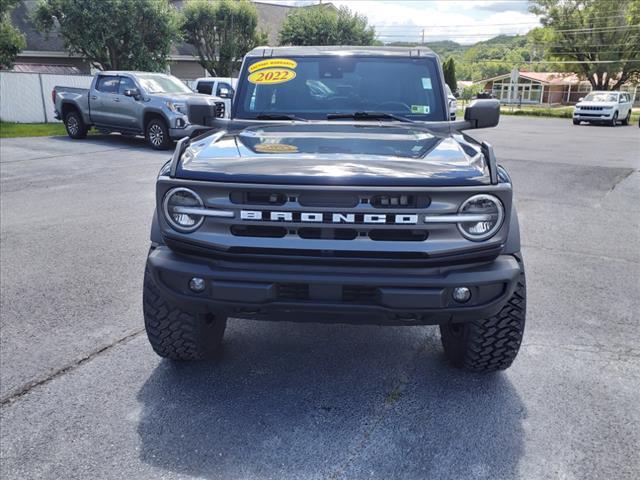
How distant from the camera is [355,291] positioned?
Answer: 249 cm

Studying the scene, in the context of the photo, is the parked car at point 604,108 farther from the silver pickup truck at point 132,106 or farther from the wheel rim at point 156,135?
the wheel rim at point 156,135

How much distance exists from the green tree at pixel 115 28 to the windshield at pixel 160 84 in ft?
32.6

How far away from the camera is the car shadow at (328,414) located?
248 centimetres

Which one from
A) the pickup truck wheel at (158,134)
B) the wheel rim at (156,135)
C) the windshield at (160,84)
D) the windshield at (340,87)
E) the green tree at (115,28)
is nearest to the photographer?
the windshield at (340,87)

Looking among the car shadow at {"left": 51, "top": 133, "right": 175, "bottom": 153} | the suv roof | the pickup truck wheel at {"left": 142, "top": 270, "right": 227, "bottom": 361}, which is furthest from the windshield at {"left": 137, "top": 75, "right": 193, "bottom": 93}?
the pickup truck wheel at {"left": 142, "top": 270, "right": 227, "bottom": 361}

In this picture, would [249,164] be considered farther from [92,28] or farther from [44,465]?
[92,28]

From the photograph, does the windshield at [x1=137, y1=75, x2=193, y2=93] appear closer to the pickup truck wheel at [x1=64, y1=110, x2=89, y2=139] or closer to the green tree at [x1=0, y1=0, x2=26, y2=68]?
the pickup truck wheel at [x1=64, y1=110, x2=89, y2=139]

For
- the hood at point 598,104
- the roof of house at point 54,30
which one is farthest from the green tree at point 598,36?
the hood at point 598,104

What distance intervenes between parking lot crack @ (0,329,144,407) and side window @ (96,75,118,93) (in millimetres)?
11667

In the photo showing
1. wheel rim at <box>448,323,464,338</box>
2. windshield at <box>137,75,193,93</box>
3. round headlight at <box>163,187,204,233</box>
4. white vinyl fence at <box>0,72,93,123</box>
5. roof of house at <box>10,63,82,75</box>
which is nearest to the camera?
round headlight at <box>163,187,204,233</box>

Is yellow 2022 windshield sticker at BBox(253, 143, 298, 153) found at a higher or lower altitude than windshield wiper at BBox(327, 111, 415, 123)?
lower

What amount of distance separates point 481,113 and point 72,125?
13.9 metres

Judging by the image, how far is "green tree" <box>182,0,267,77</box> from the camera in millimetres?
31156

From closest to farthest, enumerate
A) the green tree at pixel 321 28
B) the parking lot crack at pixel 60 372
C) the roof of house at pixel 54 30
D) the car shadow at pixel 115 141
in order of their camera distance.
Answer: the parking lot crack at pixel 60 372, the car shadow at pixel 115 141, the roof of house at pixel 54 30, the green tree at pixel 321 28
